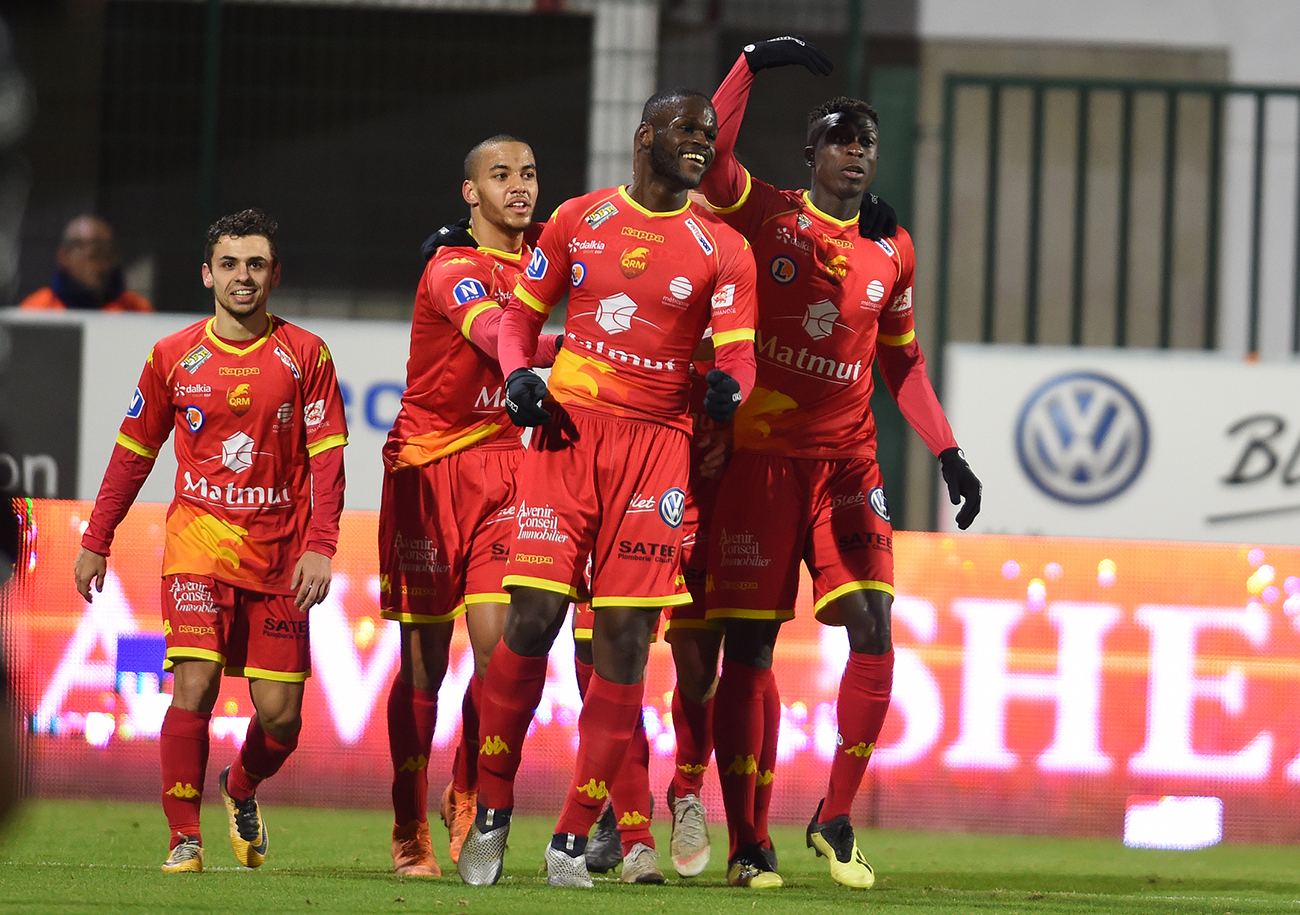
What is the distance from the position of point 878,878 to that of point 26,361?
459 cm

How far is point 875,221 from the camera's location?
16.9 feet

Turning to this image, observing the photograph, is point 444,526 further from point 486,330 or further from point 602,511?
point 602,511

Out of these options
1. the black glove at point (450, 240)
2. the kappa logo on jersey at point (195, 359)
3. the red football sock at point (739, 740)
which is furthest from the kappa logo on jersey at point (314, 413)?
the red football sock at point (739, 740)

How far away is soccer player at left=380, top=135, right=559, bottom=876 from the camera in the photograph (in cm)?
518

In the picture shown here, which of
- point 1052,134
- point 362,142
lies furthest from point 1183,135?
point 362,142

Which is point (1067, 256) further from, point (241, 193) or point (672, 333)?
point (672, 333)

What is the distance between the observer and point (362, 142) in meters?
9.49

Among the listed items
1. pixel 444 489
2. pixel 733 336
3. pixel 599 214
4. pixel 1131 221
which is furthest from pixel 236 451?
pixel 1131 221

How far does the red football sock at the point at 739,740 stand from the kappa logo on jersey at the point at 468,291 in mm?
1280

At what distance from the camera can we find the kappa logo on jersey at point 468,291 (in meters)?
5.04

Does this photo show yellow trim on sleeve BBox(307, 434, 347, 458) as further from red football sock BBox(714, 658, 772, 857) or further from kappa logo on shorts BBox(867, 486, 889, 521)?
kappa logo on shorts BBox(867, 486, 889, 521)

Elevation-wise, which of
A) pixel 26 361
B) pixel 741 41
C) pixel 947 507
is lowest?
pixel 947 507

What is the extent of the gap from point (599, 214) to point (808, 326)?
80 cm

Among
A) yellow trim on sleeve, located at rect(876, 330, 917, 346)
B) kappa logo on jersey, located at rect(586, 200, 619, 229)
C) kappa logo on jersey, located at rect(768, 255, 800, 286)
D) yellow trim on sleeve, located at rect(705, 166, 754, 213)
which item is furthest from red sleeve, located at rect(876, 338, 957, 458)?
kappa logo on jersey, located at rect(586, 200, 619, 229)
